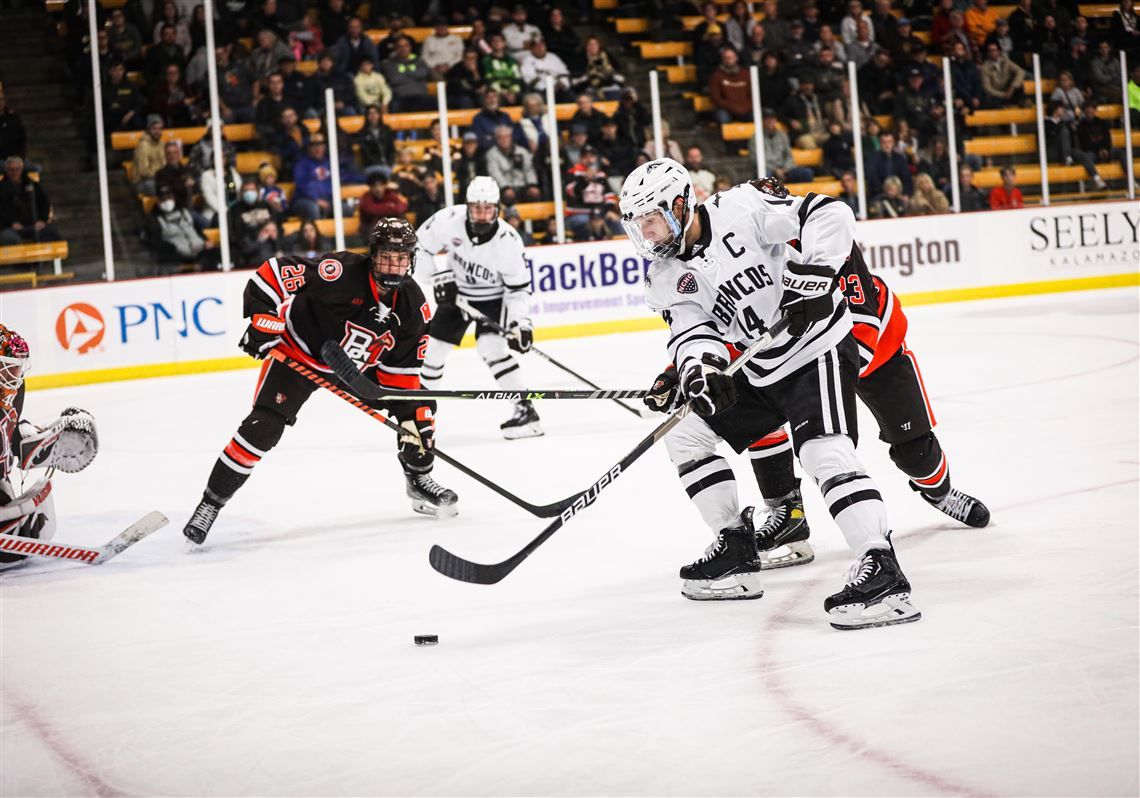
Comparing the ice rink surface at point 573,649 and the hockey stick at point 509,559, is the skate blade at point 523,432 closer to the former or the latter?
the ice rink surface at point 573,649

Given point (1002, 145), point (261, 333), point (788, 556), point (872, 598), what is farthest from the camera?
point (1002, 145)

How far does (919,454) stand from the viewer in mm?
3652

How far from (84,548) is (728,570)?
217 cm

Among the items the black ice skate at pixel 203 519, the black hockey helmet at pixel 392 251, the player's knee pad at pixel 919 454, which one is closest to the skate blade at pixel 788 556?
the player's knee pad at pixel 919 454

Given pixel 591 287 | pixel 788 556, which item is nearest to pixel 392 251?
pixel 788 556

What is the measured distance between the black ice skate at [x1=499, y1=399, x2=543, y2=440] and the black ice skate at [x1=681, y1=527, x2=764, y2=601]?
2.81 m

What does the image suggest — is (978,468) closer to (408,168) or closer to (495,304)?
(495,304)

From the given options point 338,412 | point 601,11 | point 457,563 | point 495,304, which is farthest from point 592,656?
point 601,11

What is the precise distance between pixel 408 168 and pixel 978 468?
5526 mm

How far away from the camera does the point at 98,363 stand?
8375 millimetres

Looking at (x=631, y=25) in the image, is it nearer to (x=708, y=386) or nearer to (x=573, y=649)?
(x=708, y=386)

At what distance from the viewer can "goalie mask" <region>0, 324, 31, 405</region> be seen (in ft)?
13.0

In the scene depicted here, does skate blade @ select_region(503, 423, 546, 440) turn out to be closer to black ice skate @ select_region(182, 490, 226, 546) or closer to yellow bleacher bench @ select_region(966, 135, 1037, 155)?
black ice skate @ select_region(182, 490, 226, 546)

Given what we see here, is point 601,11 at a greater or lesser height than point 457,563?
greater
